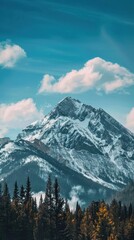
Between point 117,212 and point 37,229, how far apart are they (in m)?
57.4

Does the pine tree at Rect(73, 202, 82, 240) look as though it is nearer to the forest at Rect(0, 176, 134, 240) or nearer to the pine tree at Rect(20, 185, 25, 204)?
the forest at Rect(0, 176, 134, 240)

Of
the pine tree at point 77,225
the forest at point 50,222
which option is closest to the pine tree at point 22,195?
the forest at point 50,222

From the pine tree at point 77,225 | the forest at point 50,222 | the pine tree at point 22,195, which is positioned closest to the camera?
the forest at point 50,222

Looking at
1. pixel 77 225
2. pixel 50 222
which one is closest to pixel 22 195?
pixel 77 225

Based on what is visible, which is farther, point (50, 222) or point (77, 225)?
point (77, 225)

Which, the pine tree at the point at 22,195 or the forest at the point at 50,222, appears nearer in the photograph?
the forest at the point at 50,222

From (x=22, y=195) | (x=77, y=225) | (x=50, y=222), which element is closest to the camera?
(x=50, y=222)

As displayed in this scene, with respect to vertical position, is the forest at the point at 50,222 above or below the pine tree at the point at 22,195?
below

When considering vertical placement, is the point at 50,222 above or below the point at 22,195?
below

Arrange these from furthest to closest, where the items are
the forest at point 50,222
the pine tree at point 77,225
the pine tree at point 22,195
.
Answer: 1. the pine tree at point 77,225
2. the pine tree at point 22,195
3. the forest at point 50,222

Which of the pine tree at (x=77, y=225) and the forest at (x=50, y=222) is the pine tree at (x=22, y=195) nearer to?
the forest at (x=50, y=222)

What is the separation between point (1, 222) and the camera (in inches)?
4943

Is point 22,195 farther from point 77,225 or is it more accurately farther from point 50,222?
point 50,222

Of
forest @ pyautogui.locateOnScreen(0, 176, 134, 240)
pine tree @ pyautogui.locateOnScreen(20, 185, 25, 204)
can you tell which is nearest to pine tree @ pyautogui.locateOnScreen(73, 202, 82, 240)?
forest @ pyautogui.locateOnScreen(0, 176, 134, 240)
